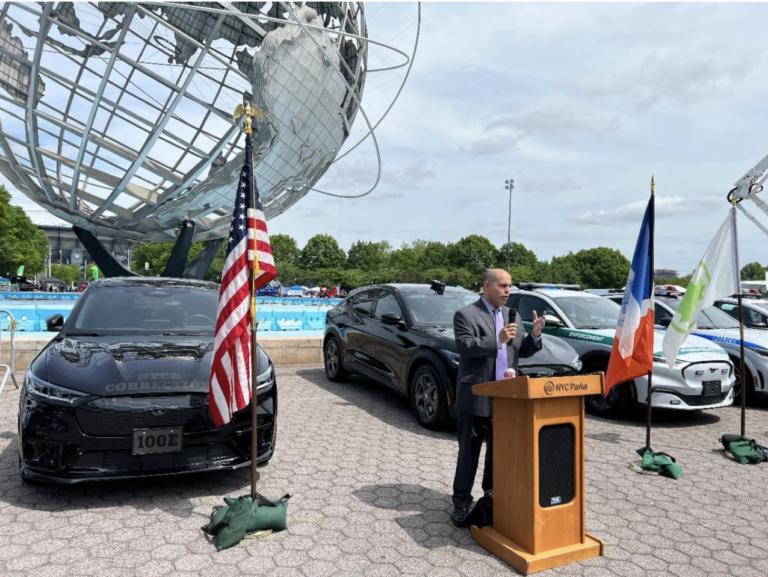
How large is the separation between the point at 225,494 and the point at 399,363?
3058 mm

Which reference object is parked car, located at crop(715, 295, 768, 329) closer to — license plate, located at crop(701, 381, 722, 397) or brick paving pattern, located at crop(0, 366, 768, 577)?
license plate, located at crop(701, 381, 722, 397)

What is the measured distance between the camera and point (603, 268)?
72.0 metres

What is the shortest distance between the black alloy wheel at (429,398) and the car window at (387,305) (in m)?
1.18

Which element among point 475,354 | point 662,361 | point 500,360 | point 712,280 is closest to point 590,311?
point 662,361

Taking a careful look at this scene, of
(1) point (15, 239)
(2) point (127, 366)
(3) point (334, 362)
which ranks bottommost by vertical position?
(3) point (334, 362)

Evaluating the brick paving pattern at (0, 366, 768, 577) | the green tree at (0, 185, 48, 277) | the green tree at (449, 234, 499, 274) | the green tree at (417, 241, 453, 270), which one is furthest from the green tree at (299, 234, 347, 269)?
the brick paving pattern at (0, 366, 768, 577)

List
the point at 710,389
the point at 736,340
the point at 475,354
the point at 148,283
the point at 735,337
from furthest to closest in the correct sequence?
1. the point at 735,337
2. the point at 736,340
3. the point at 710,389
4. the point at 148,283
5. the point at 475,354

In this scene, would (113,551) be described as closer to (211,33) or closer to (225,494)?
(225,494)

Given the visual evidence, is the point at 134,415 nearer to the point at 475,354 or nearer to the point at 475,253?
the point at 475,354

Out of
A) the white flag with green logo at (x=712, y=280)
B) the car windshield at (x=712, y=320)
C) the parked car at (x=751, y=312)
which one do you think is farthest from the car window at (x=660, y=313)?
the white flag with green logo at (x=712, y=280)

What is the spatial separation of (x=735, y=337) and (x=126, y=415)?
27.7 ft

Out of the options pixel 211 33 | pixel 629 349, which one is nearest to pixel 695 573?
pixel 629 349

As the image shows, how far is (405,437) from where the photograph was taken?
227 inches

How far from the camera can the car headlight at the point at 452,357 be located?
5723 mm
